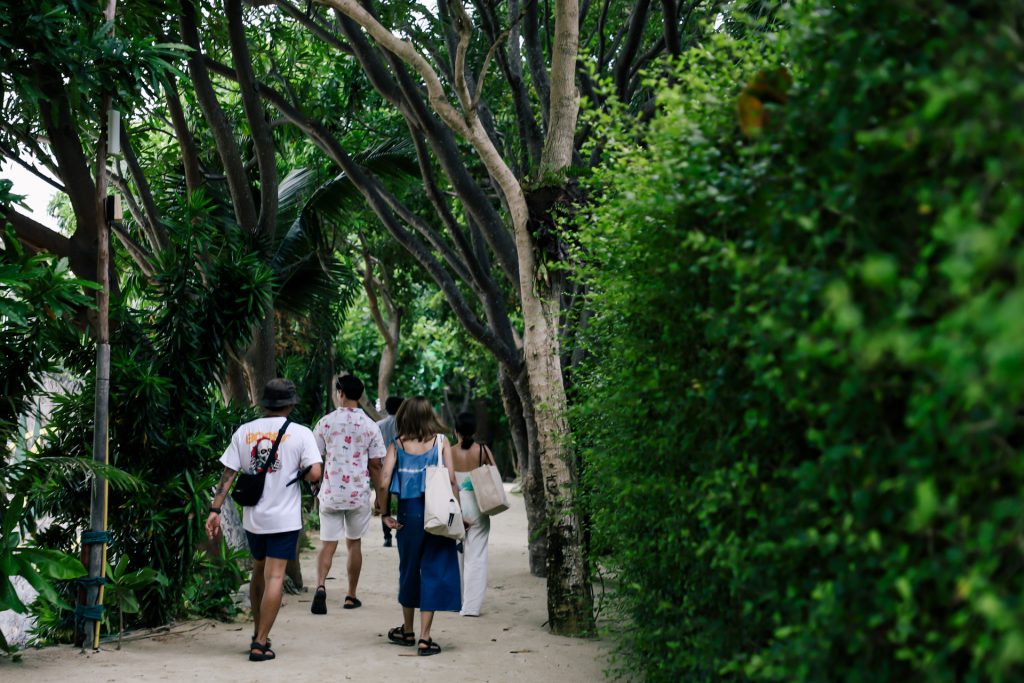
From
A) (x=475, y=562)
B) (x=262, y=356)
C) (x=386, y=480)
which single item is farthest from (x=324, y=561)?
(x=262, y=356)

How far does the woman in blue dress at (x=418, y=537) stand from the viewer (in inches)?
296

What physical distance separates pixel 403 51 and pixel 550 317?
2427 millimetres

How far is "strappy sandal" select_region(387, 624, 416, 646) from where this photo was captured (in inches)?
306

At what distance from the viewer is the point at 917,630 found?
7.96 feet

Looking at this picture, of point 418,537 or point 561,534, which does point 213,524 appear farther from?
point 561,534

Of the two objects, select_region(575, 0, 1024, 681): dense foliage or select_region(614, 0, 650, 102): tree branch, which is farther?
select_region(614, 0, 650, 102): tree branch

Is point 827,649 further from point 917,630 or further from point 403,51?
point 403,51

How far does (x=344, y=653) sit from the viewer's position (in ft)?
24.4

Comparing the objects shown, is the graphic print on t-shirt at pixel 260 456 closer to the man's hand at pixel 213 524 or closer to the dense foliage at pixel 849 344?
the man's hand at pixel 213 524

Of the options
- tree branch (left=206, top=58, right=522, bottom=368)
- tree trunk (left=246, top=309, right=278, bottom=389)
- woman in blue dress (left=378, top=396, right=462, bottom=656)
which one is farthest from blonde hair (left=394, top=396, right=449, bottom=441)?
tree trunk (left=246, top=309, right=278, bottom=389)

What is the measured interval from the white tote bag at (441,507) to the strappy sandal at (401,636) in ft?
2.86

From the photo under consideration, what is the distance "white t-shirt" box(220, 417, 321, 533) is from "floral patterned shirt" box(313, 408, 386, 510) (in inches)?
86.7

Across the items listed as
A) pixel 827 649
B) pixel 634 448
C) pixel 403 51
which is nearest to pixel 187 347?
pixel 403 51

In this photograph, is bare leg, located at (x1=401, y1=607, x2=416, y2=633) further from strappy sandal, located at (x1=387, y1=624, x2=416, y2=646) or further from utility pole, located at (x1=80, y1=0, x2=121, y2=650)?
utility pole, located at (x1=80, y1=0, x2=121, y2=650)
